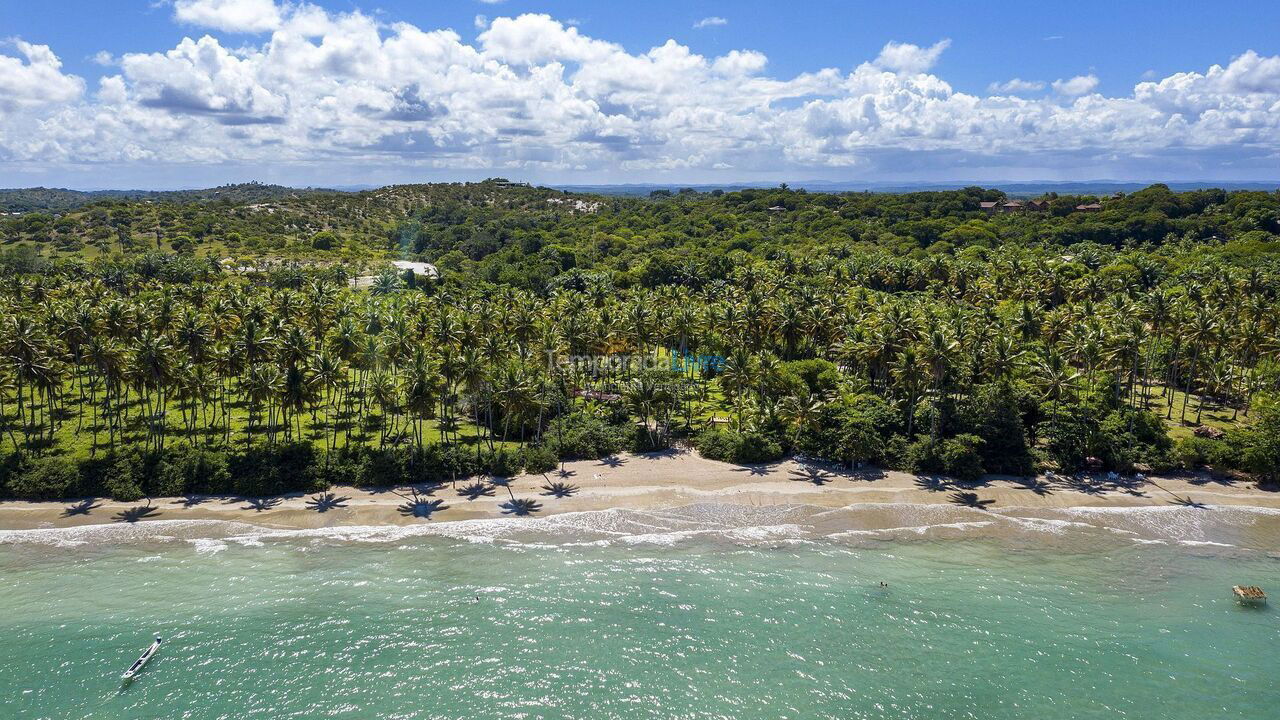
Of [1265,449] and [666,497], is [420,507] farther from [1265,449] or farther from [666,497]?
[1265,449]

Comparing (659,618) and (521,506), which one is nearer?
(659,618)

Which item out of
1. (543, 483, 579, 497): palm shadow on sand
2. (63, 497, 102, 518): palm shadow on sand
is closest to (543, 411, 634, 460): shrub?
(543, 483, 579, 497): palm shadow on sand

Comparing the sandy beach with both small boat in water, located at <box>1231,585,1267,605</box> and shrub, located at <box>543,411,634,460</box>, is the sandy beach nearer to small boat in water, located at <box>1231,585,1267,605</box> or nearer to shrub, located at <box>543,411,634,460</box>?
shrub, located at <box>543,411,634,460</box>

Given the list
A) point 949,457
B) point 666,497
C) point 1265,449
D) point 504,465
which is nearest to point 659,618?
point 666,497

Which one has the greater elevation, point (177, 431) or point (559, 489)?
point (177, 431)

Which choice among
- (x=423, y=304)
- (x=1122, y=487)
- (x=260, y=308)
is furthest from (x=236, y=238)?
(x=1122, y=487)

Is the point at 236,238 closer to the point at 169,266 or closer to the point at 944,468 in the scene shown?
the point at 169,266

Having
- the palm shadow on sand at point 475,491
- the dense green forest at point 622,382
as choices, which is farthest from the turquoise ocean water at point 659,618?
the dense green forest at point 622,382
